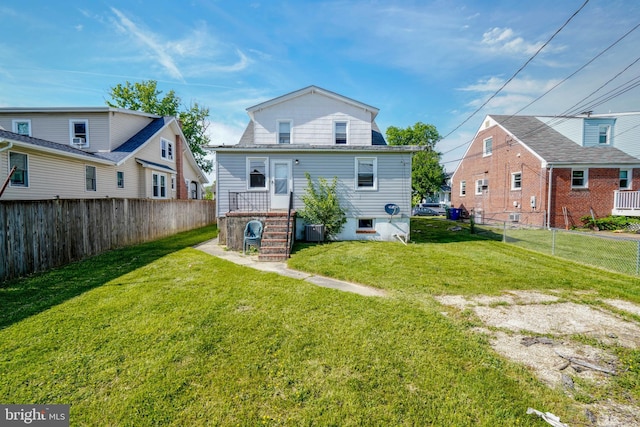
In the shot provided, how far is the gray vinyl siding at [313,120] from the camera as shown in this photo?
1229 cm

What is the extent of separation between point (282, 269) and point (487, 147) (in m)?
21.8

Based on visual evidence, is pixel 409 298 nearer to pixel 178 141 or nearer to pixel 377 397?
pixel 377 397

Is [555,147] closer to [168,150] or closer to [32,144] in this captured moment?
[168,150]

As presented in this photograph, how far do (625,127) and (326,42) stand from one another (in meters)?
20.3

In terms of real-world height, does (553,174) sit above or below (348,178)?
above

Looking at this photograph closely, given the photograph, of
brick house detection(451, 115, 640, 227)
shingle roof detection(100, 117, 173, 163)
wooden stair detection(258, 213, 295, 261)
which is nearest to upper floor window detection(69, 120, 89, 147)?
shingle roof detection(100, 117, 173, 163)

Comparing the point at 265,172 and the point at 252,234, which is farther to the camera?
the point at 265,172

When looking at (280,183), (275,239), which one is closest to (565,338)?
(275,239)

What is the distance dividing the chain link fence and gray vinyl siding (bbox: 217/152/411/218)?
455cm

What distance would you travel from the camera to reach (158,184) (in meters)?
18.1

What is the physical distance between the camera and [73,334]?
3.55 meters

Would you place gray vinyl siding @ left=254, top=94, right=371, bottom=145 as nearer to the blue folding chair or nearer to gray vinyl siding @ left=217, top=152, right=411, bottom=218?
gray vinyl siding @ left=217, top=152, right=411, bottom=218

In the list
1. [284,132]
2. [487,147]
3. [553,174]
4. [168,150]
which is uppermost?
[487,147]

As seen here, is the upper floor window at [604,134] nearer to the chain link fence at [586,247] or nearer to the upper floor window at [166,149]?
the chain link fence at [586,247]
